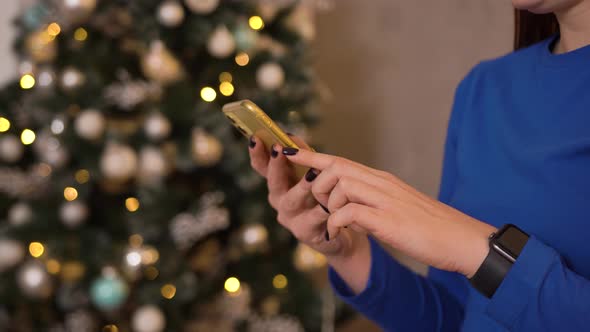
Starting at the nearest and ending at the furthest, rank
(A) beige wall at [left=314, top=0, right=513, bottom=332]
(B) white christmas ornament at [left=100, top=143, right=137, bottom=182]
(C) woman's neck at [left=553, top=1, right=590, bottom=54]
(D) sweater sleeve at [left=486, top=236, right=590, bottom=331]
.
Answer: (D) sweater sleeve at [left=486, top=236, right=590, bottom=331] < (C) woman's neck at [left=553, top=1, right=590, bottom=54] < (B) white christmas ornament at [left=100, top=143, right=137, bottom=182] < (A) beige wall at [left=314, top=0, right=513, bottom=332]

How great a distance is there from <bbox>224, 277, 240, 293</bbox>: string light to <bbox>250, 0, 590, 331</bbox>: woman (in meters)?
1.17

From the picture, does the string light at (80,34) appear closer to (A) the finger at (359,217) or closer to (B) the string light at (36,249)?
(B) the string light at (36,249)

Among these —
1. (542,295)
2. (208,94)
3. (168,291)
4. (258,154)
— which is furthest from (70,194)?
(542,295)

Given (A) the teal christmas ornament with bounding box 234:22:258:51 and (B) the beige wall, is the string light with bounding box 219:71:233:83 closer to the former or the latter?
(A) the teal christmas ornament with bounding box 234:22:258:51

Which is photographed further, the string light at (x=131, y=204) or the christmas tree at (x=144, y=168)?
the string light at (x=131, y=204)

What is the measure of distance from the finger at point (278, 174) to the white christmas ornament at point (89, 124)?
1.17 metres

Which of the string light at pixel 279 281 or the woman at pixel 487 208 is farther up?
the woman at pixel 487 208

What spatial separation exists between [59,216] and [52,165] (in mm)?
162

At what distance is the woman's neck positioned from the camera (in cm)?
87

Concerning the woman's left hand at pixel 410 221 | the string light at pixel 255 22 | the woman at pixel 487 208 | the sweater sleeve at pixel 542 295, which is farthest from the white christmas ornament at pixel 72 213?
the sweater sleeve at pixel 542 295

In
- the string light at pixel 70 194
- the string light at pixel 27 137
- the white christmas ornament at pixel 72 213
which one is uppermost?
the string light at pixel 27 137

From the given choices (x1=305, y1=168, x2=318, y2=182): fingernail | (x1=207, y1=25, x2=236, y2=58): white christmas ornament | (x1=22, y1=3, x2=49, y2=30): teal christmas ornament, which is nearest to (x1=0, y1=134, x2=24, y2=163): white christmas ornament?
(x1=22, y1=3, x2=49, y2=30): teal christmas ornament

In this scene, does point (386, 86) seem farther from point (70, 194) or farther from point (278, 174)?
point (278, 174)

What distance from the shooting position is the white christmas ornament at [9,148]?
1992 millimetres
